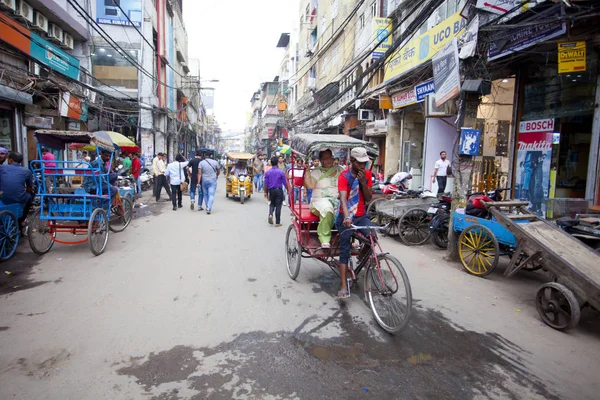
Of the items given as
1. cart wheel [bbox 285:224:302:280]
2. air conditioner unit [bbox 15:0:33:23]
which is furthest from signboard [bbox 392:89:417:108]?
air conditioner unit [bbox 15:0:33:23]

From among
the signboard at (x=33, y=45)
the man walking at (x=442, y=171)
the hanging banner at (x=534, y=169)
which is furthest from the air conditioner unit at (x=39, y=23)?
the hanging banner at (x=534, y=169)

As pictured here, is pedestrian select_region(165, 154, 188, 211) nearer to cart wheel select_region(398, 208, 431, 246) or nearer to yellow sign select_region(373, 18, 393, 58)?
cart wheel select_region(398, 208, 431, 246)

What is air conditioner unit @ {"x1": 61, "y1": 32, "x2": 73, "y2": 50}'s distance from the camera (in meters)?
17.8

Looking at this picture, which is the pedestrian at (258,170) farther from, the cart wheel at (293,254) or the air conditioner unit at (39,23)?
the cart wheel at (293,254)

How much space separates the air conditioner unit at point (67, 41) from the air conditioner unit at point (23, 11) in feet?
11.4

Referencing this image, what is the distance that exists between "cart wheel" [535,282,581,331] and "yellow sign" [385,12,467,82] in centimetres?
766

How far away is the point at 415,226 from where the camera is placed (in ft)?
28.0

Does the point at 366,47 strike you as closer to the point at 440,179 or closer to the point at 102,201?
the point at 440,179

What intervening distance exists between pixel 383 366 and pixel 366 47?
17.8 metres

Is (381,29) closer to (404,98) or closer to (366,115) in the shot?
(404,98)

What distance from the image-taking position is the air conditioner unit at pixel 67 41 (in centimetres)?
1783

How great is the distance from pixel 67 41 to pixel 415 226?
1896 centimetres

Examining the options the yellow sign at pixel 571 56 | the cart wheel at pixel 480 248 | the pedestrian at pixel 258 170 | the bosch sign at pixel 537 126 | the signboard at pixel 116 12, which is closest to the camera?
the cart wheel at pixel 480 248

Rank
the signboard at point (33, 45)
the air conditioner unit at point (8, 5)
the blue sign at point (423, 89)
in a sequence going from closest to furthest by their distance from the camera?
the signboard at point (33, 45)
the blue sign at point (423, 89)
the air conditioner unit at point (8, 5)
